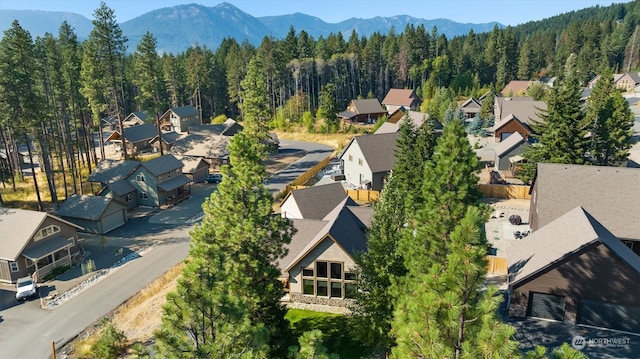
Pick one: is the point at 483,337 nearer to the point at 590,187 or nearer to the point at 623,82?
the point at 590,187

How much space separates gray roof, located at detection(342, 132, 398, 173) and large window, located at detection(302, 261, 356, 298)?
77.5ft

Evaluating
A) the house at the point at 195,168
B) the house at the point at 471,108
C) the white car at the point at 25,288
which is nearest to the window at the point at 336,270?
the white car at the point at 25,288

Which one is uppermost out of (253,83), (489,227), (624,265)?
(253,83)

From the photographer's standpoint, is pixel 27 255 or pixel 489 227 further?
pixel 489 227

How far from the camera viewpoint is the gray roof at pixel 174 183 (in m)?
49.7

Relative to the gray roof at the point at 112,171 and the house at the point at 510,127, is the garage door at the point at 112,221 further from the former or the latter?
the house at the point at 510,127

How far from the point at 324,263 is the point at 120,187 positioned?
105 ft

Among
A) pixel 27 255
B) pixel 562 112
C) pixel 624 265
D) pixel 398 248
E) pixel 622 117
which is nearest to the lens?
pixel 398 248

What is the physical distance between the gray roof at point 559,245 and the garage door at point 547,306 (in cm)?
167

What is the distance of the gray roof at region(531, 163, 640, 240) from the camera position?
30188mm

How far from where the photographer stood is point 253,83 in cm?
6206

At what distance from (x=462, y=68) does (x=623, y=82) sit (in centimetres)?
3974

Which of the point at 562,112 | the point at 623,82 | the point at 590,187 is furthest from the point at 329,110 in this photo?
the point at 623,82

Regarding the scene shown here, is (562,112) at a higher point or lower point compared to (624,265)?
higher
